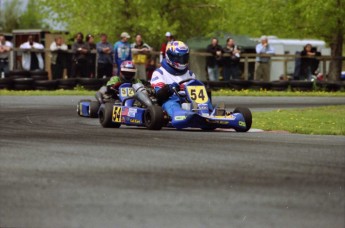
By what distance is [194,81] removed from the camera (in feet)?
49.2

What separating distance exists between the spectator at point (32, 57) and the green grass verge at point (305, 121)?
1234cm

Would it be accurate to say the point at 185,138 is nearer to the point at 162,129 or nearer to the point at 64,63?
the point at 162,129

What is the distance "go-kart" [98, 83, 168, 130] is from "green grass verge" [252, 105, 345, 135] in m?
1.62

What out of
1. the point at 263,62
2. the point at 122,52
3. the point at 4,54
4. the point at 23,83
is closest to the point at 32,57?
the point at 4,54

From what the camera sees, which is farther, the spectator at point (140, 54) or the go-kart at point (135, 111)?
the spectator at point (140, 54)

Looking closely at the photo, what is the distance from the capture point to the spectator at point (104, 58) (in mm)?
28531

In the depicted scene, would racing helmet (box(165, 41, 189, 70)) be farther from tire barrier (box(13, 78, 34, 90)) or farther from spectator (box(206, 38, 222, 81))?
spectator (box(206, 38, 222, 81))

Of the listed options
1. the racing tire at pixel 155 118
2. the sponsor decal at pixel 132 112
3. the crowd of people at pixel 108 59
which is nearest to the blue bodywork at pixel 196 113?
the racing tire at pixel 155 118

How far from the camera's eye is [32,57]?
30.9 meters

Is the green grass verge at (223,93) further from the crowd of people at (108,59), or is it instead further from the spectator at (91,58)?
the spectator at (91,58)

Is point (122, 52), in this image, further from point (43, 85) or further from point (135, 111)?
point (135, 111)

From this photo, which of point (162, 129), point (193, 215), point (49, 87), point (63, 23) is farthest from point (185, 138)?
point (63, 23)

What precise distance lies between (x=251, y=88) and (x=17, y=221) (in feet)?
74.5

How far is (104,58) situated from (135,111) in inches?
541
